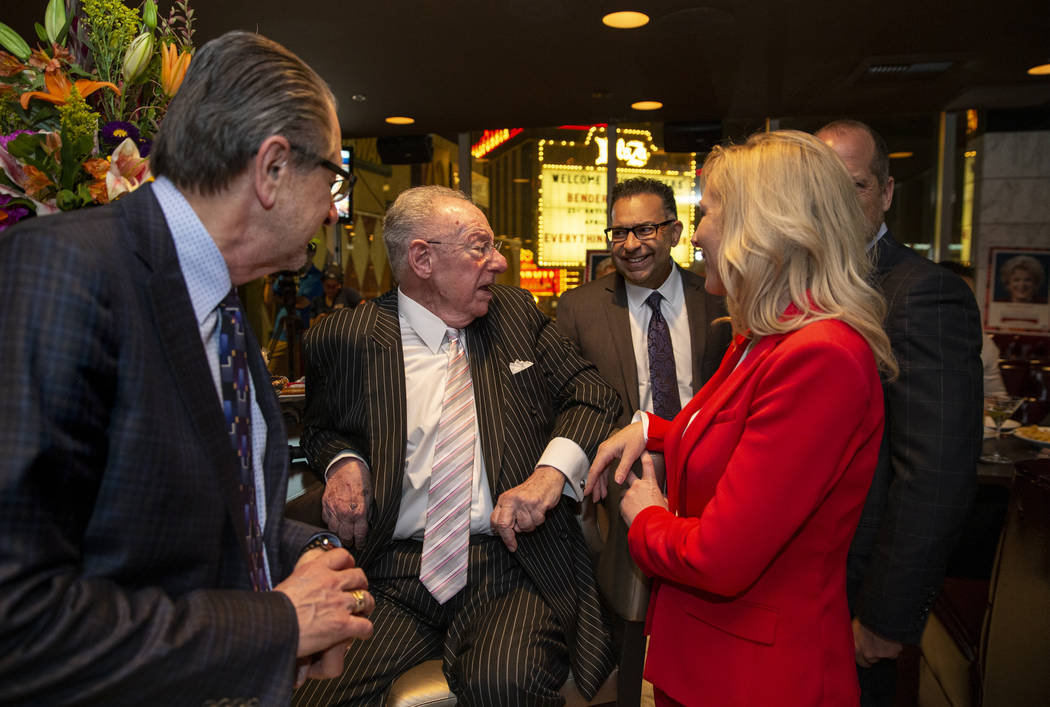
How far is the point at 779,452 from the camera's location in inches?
42.7

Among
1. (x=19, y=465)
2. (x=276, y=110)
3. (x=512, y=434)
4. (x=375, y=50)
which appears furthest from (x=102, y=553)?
(x=375, y=50)

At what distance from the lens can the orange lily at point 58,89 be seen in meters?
1.20

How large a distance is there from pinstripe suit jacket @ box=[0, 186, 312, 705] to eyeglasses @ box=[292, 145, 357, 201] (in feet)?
0.74

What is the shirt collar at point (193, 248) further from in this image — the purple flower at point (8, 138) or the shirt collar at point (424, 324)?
the shirt collar at point (424, 324)

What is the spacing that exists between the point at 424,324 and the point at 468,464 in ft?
1.49

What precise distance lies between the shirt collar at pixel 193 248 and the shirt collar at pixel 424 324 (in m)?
1.06

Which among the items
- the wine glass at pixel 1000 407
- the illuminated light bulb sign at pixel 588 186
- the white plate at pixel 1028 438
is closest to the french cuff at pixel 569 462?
the wine glass at pixel 1000 407

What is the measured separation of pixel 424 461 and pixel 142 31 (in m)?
1.17

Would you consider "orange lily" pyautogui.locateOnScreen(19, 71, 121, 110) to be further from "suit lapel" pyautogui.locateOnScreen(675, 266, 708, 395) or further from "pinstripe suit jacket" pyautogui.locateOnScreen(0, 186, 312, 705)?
"suit lapel" pyautogui.locateOnScreen(675, 266, 708, 395)

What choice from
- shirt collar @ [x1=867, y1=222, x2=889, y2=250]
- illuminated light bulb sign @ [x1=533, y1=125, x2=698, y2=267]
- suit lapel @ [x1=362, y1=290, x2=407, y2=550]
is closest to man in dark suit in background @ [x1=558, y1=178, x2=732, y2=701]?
suit lapel @ [x1=362, y1=290, x2=407, y2=550]

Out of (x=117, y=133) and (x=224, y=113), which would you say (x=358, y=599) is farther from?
(x=117, y=133)

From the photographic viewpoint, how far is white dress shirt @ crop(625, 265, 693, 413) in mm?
2945

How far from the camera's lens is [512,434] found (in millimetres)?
1894

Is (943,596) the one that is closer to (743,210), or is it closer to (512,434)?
(512,434)
